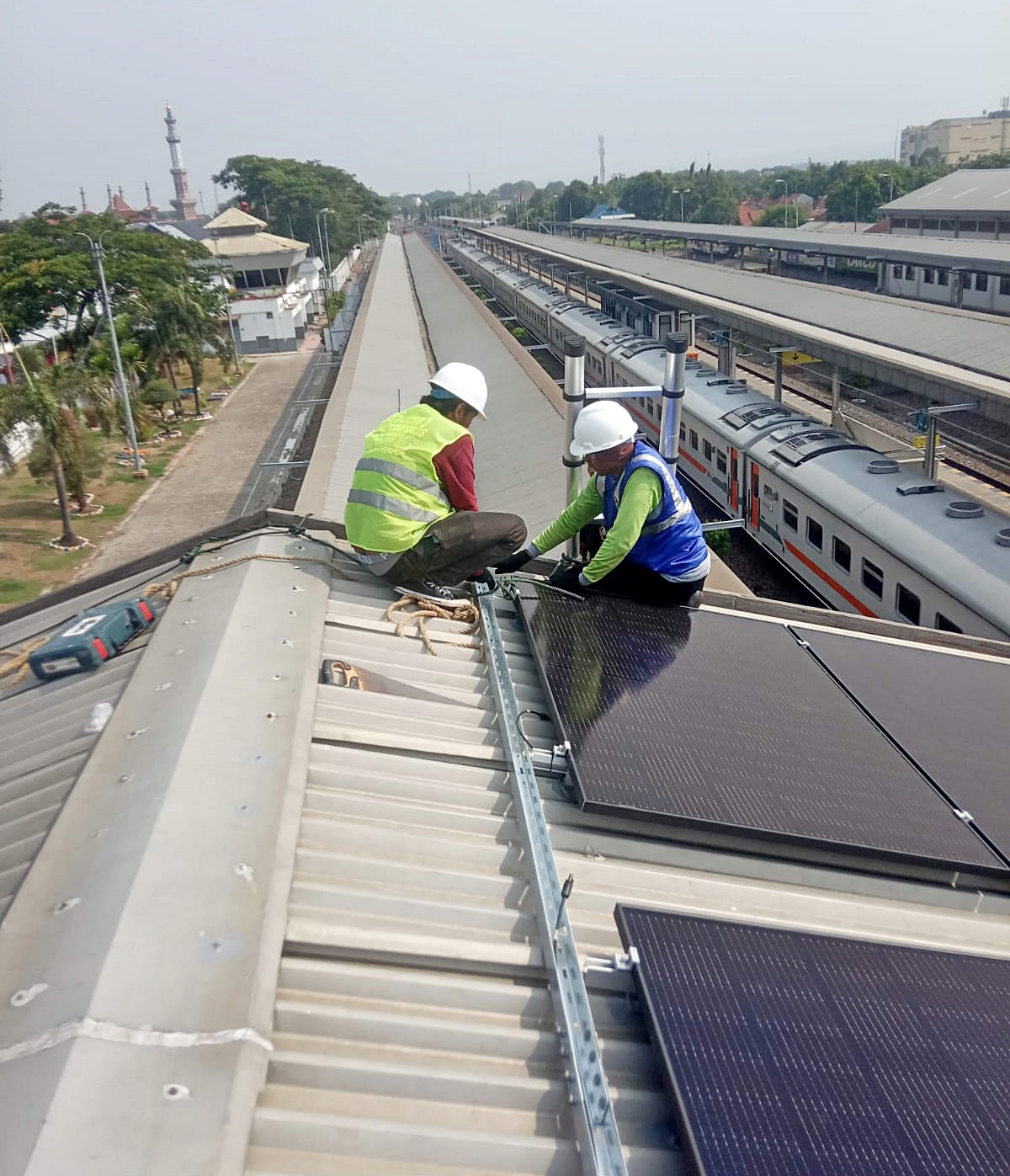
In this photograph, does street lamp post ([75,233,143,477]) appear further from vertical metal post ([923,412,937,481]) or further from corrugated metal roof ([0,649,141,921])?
corrugated metal roof ([0,649,141,921])

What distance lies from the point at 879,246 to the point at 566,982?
43.6 meters

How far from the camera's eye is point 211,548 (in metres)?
6.48

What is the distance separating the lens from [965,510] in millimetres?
12523

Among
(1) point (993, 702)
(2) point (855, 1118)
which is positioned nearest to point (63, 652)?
(2) point (855, 1118)

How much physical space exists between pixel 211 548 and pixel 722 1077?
5.05 metres

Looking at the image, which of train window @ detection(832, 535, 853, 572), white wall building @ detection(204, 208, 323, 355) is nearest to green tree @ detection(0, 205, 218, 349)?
white wall building @ detection(204, 208, 323, 355)

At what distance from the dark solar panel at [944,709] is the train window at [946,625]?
16.2ft

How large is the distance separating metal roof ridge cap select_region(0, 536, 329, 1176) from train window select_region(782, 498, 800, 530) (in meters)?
12.5

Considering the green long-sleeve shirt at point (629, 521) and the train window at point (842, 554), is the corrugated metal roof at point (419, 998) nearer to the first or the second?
the green long-sleeve shirt at point (629, 521)

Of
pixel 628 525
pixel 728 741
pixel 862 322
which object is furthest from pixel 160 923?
pixel 862 322

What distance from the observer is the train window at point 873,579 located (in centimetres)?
Answer: 1274

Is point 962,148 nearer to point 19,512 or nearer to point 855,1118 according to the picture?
point 19,512

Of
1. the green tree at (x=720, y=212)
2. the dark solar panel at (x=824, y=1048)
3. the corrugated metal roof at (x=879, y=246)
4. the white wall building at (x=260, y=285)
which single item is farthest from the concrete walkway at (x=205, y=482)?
the green tree at (x=720, y=212)

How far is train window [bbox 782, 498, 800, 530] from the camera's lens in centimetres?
1545
